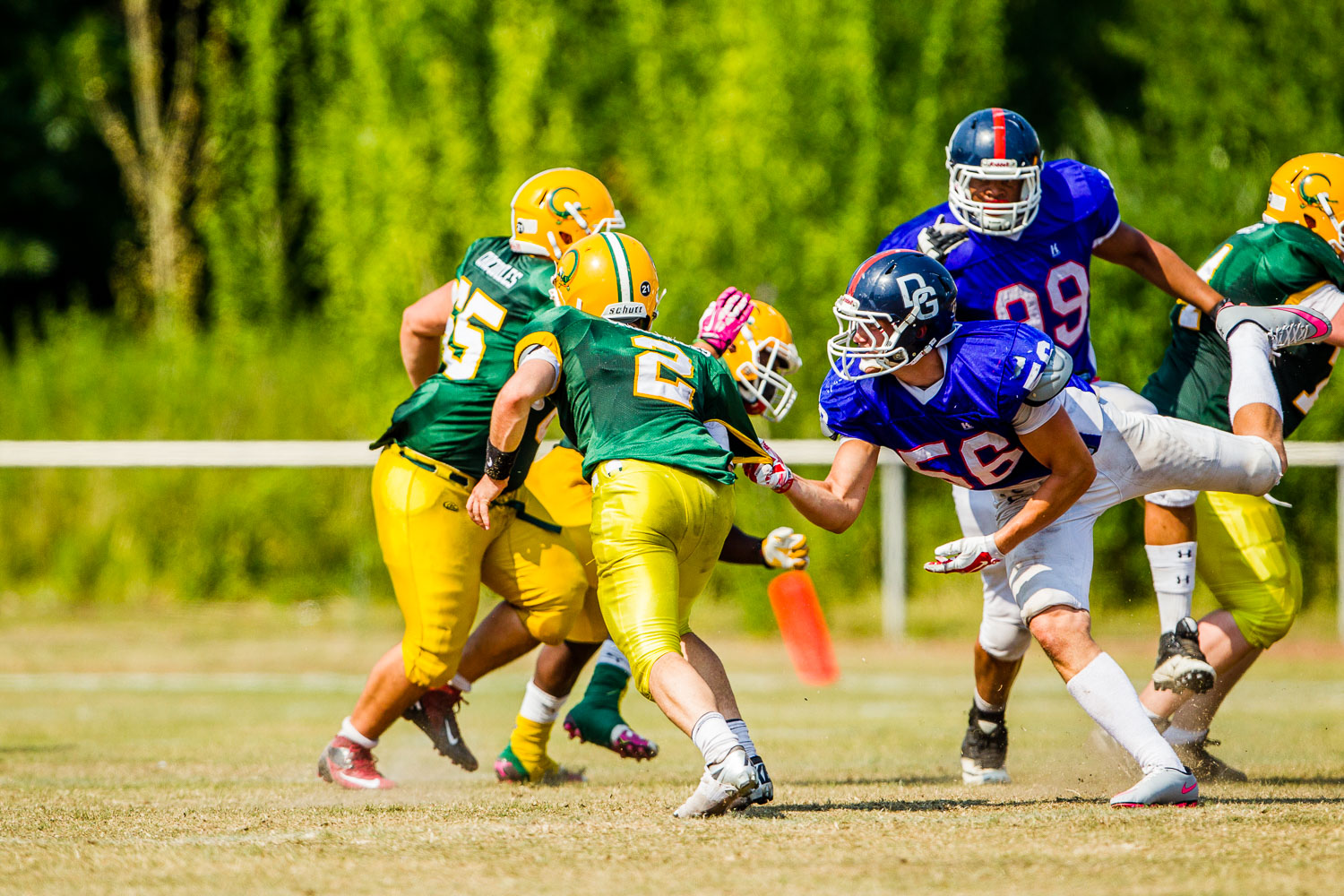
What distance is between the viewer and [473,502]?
206 inches

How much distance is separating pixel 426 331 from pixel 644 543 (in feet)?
6.22

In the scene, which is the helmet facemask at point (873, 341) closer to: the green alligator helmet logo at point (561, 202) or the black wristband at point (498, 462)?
the black wristband at point (498, 462)

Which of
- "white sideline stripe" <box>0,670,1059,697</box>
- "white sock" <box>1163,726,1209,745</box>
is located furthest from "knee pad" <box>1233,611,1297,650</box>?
"white sideline stripe" <box>0,670,1059,697</box>

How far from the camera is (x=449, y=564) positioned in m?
5.57

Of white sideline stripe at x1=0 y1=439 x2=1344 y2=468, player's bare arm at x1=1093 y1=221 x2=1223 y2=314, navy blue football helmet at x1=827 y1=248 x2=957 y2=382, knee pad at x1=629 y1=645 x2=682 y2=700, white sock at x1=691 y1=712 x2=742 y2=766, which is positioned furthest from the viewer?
white sideline stripe at x1=0 y1=439 x2=1344 y2=468

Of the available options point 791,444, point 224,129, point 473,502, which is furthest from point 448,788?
point 224,129

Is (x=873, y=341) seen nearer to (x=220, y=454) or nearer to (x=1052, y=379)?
(x=1052, y=379)

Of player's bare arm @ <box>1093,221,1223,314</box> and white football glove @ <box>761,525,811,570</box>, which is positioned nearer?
white football glove @ <box>761,525,811,570</box>

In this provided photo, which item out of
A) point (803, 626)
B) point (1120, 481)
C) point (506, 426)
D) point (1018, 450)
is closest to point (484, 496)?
point (506, 426)

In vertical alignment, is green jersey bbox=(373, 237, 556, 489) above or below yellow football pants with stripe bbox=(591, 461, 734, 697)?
above

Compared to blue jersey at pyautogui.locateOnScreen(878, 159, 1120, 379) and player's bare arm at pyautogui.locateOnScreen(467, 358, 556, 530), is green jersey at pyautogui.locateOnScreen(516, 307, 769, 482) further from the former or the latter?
blue jersey at pyautogui.locateOnScreen(878, 159, 1120, 379)

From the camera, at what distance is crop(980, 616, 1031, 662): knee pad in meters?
5.60

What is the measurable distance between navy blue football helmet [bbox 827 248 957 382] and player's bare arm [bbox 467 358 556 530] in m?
0.95

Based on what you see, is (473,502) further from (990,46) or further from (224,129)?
(224,129)
